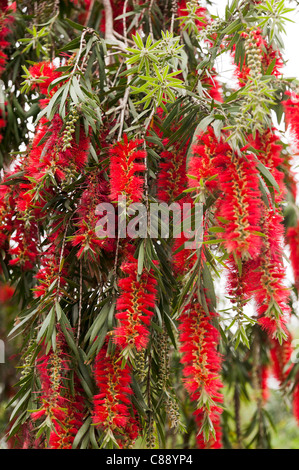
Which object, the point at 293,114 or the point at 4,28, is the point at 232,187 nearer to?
the point at 293,114

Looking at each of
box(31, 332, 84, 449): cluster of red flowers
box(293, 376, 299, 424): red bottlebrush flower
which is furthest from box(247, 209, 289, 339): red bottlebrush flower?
box(293, 376, 299, 424): red bottlebrush flower

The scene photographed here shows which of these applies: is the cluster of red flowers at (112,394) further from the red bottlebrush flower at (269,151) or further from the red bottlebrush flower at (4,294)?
the red bottlebrush flower at (4,294)

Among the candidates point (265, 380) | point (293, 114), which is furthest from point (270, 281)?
point (265, 380)

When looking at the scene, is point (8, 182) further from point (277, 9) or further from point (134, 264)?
point (277, 9)

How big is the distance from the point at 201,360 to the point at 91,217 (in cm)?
40

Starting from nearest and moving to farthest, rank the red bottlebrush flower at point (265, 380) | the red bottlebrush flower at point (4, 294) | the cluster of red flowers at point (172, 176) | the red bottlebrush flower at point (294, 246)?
the cluster of red flowers at point (172, 176)
the red bottlebrush flower at point (294, 246)
the red bottlebrush flower at point (4, 294)
the red bottlebrush flower at point (265, 380)

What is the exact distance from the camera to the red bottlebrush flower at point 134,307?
3.06 ft

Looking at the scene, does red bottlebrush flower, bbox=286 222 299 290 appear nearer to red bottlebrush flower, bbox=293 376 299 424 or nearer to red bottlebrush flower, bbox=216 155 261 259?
red bottlebrush flower, bbox=293 376 299 424

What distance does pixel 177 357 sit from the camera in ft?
7.51

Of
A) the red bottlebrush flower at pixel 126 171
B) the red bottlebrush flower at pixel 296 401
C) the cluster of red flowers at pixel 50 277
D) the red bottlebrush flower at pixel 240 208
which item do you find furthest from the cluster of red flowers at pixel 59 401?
the red bottlebrush flower at pixel 296 401

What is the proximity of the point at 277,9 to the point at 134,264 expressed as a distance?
65 centimetres

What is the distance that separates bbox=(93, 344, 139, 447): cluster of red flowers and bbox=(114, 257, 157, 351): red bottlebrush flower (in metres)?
0.07

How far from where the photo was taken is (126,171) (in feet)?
3.41

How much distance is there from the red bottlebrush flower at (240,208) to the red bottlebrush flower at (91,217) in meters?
0.30
